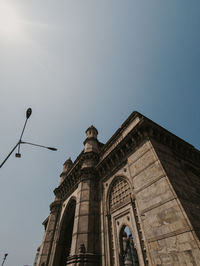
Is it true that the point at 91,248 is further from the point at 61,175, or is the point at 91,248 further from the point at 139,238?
the point at 61,175

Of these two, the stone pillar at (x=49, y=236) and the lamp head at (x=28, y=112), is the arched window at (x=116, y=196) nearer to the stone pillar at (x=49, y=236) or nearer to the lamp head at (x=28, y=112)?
the lamp head at (x=28, y=112)

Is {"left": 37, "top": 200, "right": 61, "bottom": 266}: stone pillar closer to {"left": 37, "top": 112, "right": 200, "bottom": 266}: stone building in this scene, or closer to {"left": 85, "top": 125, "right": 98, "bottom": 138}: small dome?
{"left": 37, "top": 112, "right": 200, "bottom": 266}: stone building

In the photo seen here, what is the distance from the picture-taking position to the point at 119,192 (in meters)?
9.62

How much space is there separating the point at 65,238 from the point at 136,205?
10.1m

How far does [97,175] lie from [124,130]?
4.70 m

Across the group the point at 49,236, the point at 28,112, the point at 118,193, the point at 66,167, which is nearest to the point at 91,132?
the point at 66,167

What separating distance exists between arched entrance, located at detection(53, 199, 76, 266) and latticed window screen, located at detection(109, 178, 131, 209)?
5607mm

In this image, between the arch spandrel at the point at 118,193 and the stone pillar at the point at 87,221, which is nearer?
the stone pillar at the point at 87,221

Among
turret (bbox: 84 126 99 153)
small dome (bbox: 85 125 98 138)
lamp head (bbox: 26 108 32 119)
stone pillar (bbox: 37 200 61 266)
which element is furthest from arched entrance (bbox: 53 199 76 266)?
Result: lamp head (bbox: 26 108 32 119)

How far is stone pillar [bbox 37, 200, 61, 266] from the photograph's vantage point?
1312 cm

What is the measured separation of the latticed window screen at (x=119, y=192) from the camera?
Result: 29.4 ft

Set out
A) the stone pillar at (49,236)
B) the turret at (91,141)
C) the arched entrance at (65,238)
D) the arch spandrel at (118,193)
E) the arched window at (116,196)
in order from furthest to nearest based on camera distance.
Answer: the turret at (91,141)
the stone pillar at (49,236)
the arched entrance at (65,238)
the arch spandrel at (118,193)
the arched window at (116,196)

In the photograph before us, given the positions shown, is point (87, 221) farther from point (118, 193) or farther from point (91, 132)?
point (91, 132)

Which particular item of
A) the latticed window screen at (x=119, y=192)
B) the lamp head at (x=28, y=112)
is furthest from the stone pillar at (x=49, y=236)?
the lamp head at (x=28, y=112)
